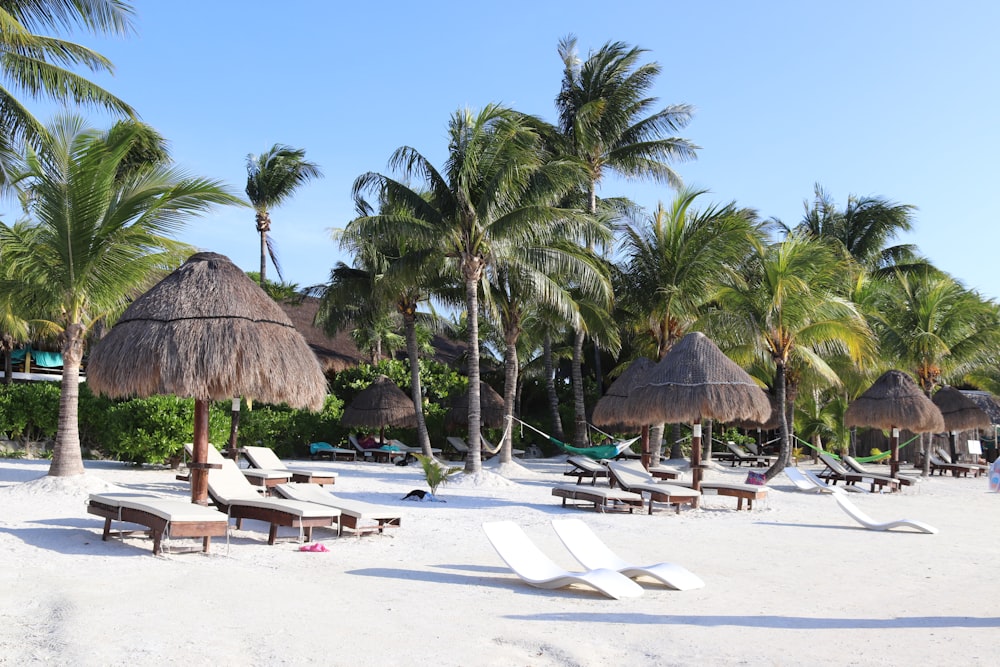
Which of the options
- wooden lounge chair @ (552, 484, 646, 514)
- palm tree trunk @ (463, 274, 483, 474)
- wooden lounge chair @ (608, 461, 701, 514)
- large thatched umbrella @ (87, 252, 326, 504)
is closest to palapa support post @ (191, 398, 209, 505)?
large thatched umbrella @ (87, 252, 326, 504)

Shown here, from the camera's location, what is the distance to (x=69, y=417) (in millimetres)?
11703

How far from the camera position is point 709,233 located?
62.8 ft

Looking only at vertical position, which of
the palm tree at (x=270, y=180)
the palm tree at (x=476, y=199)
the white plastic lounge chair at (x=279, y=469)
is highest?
the palm tree at (x=270, y=180)

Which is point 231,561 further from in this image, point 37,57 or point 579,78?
point 579,78

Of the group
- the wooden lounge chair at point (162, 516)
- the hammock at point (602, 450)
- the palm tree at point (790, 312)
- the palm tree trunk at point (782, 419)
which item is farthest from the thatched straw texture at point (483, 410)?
the wooden lounge chair at point (162, 516)

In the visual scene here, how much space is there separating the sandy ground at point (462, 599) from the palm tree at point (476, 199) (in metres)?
6.03

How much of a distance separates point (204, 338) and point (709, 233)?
12.9 m

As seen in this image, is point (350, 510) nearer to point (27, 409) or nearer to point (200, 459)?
point (200, 459)

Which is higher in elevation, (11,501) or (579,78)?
(579,78)

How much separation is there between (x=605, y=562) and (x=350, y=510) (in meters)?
2.84

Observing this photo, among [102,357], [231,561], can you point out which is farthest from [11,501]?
[231,561]

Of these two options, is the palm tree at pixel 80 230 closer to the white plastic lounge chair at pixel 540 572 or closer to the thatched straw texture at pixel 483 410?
the white plastic lounge chair at pixel 540 572

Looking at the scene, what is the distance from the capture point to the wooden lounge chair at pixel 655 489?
491 inches

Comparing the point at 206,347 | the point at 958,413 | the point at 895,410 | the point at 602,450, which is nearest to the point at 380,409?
the point at 602,450
